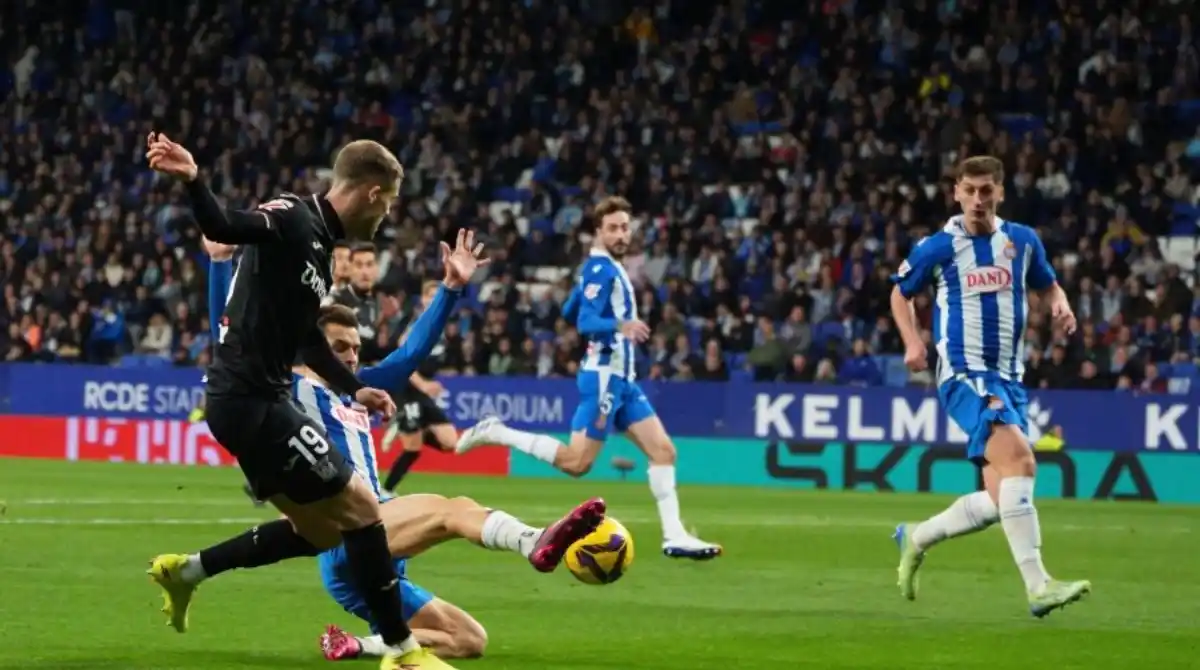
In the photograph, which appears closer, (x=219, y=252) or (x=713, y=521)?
(x=219, y=252)

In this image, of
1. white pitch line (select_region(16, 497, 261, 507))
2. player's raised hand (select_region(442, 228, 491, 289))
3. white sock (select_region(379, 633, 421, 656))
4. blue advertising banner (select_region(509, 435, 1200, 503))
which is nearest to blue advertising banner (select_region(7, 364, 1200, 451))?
blue advertising banner (select_region(509, 435, 1200, 503))

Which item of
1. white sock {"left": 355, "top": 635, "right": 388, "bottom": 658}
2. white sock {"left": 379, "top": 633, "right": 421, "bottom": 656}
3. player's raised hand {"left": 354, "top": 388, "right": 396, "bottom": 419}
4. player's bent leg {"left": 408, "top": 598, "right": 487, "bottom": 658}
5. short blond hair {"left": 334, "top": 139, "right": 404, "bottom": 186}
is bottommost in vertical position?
white sock {"left": 355, "top": 635, "right": 388, "bottom": 658}

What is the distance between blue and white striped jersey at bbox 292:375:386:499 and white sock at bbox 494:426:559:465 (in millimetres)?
6736

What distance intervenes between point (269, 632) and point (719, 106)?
2373 cm

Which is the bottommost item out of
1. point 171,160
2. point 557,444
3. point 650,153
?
point 557,444

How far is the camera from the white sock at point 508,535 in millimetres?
7594

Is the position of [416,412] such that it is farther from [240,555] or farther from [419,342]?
[240,555]

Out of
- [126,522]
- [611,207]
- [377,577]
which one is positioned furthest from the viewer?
[126,522]

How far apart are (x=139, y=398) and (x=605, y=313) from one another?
15178mm

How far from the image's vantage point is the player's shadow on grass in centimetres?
779

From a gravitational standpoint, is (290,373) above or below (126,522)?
above

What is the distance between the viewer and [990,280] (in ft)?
35.7

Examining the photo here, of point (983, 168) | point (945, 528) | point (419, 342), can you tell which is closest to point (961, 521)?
point (945, 528)

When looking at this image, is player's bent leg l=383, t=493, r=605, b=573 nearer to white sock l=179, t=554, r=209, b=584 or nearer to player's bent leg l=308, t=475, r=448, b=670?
player's bent leg l=308, t=475, r=448, b=670
